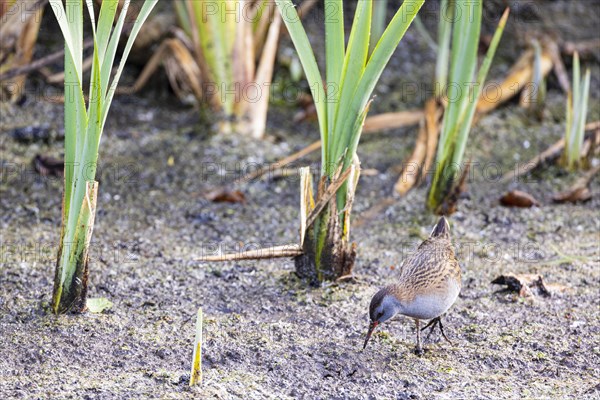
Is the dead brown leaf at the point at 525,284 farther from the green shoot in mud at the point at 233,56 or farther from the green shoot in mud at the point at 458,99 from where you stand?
the green shoot in mud at the point at 233,56

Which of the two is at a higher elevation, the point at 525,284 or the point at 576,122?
the point at 576,122

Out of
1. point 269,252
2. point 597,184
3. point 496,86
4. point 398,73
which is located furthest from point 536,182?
point 269,252

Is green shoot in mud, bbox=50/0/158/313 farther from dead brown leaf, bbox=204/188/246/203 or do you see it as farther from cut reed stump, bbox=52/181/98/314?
dead brown leaf, bbox=204/188/246/203

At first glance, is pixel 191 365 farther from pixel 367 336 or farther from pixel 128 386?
pixel 367 336

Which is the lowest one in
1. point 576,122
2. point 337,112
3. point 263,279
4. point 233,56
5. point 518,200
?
point 263,279

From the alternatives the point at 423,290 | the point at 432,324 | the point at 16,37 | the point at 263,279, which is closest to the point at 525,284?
the point at 432,324

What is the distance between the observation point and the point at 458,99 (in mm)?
3996

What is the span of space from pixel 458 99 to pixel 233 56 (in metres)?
1.54

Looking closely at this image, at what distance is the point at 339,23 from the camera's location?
3.18 m

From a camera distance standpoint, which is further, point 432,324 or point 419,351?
point 432,324

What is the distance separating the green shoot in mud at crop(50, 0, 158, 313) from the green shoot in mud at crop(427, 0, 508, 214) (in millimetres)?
1614

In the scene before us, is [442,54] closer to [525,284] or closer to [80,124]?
[525,284]

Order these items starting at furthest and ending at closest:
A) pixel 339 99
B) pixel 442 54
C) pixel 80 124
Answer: pixel 442 54
pixel 339 99
pixel 80 124

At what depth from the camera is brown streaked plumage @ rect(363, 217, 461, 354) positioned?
10.1ft
